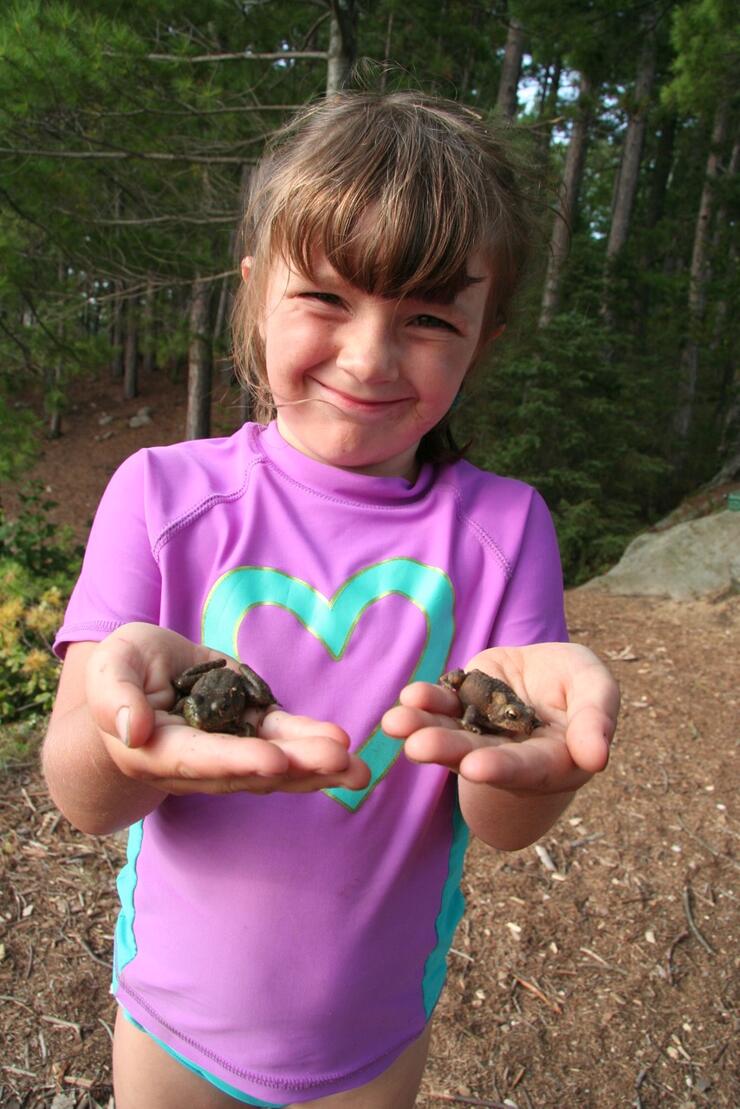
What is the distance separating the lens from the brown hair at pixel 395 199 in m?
1.51

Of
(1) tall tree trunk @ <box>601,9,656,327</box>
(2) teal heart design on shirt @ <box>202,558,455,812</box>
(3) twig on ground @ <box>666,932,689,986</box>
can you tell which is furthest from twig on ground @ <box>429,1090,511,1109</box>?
(1) tall tree trunk @ <box>601,9,656,327</box>

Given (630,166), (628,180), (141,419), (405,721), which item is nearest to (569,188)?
(628,180)

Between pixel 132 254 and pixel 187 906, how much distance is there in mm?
8094

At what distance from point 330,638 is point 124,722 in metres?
0.54

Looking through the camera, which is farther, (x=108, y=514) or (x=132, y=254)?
(x=132, y=254)

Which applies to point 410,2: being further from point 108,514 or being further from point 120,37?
point 108,514

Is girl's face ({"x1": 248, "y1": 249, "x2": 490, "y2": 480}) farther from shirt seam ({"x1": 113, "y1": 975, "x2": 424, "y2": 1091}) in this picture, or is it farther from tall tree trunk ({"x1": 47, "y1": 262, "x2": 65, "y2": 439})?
tall tree trunk ({"x1": 47, "y1": 262, "x2": 65, "y2": 439})

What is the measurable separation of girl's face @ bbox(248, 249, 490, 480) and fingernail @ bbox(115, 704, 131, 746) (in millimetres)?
769

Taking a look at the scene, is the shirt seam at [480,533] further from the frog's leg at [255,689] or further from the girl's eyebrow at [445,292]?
the frog's leg at [255,689]

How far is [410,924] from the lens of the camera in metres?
1.61

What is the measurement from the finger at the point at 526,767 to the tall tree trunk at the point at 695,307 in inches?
604

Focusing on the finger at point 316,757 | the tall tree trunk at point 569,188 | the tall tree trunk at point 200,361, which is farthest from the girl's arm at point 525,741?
the tall tree trunk at point 569,188

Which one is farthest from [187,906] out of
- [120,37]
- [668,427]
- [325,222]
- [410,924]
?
[668,427]

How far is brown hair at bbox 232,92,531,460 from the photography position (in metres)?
1.51
